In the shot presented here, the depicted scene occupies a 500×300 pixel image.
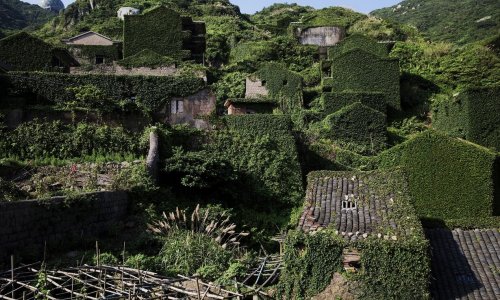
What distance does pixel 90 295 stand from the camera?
11430mm

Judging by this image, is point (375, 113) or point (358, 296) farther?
point (375, 113)

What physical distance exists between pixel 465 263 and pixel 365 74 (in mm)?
26173

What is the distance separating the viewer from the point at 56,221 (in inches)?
574

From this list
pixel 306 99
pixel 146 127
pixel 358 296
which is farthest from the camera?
pixel 306 99

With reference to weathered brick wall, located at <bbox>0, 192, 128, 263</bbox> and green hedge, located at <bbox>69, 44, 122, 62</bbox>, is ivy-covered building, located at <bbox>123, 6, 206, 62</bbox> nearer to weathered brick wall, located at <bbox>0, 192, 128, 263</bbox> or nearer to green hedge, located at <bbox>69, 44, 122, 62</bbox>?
green hedge, located at <bbox>69, 44, 122, 62</bbox>

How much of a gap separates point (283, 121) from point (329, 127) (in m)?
6.67

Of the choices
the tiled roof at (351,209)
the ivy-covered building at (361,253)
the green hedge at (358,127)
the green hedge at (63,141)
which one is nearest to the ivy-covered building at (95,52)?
the green hedge at (63,141)

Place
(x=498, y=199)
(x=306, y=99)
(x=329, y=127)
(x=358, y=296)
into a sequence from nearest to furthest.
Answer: (x=358, y=296)
(x=498, y=199)
(x=329, y=127)
(x=306, y=99)

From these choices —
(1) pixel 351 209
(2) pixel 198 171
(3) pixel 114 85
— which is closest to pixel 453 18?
(3) pixel 114 85

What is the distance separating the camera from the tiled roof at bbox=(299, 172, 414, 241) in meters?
11.3

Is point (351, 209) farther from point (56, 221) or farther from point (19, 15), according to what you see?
point (19, 15)

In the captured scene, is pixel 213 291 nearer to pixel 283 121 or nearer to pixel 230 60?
pixel 283 121

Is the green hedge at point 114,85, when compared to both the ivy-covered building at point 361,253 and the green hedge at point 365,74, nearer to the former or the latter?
the green hedge at point 365,74

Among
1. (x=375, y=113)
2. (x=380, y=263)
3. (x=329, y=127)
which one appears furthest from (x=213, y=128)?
(x=380, y=263)
